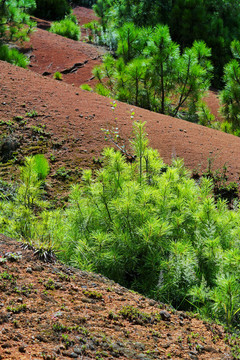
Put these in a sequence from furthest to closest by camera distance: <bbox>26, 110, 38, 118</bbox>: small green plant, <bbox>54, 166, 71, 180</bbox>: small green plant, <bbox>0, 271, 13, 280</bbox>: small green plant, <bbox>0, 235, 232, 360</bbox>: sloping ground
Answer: <bbox>26, 110, 38, 118</bbox>: small green plant, <bbox>54, 166, 71, 180</bbox>: small green plant, <bbox>0, 271, 13, 280</bbox>: small green plant, <bbox>0, 235, 232, 360</bbox>: sloping ground

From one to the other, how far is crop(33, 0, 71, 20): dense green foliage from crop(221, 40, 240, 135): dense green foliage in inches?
420

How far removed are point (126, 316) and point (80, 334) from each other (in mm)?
309

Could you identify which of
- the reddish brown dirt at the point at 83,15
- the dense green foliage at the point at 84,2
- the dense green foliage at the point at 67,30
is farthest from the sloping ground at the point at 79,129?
the dense green foliage at the point at 84,2

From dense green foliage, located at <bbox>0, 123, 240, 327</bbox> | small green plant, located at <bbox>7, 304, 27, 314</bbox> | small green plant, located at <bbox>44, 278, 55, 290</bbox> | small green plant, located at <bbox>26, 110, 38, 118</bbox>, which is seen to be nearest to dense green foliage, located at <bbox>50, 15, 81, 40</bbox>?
small green plant, located at <bbox>26, 110, 38, 118</bbox>

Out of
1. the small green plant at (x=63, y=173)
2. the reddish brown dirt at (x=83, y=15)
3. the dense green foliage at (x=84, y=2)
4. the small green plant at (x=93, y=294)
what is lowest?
the reddish brown dirt at (x=83, y=15)

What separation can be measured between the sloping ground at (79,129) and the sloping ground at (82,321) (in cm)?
256

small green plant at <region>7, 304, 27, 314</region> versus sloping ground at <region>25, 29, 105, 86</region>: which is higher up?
small green plant at <region>7, 304, 27, 314</region>

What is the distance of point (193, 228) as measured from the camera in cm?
264

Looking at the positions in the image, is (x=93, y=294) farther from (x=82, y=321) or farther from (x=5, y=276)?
(x=5, y=276)

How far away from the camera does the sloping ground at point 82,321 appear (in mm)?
1662

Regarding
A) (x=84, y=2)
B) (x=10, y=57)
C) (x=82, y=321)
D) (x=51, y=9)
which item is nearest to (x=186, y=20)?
(x=10, y=57)

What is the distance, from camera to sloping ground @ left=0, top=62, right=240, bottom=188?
4828 mm

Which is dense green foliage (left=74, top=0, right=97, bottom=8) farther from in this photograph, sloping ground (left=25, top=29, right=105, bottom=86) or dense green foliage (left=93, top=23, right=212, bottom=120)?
dense green foliage (left=93, top=23, right=212, bottom=120)

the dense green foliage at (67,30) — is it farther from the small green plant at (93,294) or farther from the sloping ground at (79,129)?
the small green plant at (93,294)
